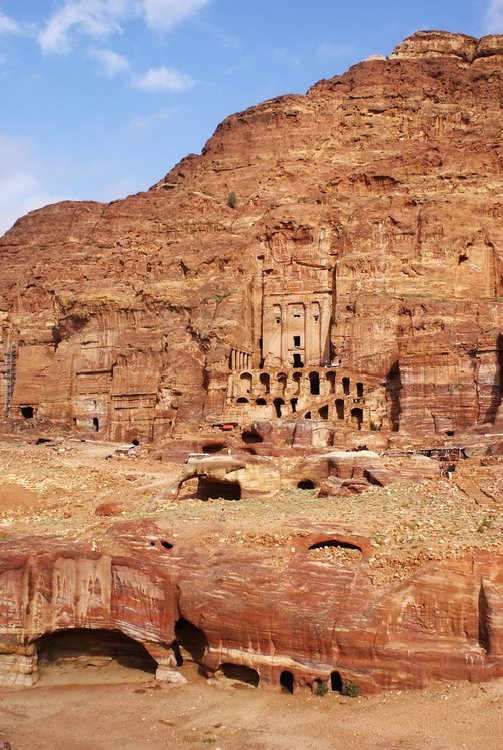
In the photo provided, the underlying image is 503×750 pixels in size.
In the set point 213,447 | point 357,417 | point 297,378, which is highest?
point 297,378

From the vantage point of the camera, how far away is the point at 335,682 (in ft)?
46.3

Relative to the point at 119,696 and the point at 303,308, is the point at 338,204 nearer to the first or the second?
the point at 303,308

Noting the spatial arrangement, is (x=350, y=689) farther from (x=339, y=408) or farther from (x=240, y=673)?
(x=339, y=408)

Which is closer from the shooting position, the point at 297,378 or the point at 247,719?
the point at 247,719

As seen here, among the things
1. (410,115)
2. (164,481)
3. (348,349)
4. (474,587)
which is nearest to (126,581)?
(474,587)

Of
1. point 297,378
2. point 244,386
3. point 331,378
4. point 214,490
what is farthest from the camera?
point 297,378

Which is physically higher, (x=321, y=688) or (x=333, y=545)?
(x=333, y=545)

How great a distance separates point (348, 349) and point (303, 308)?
9.71 m

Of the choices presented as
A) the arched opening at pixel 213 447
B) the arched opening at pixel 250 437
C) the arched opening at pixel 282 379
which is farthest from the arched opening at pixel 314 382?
the arched opening at pixel 213 447

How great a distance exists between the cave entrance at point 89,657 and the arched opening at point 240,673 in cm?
209

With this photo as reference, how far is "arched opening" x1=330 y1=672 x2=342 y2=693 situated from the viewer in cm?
1405

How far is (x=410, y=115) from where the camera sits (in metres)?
72.0

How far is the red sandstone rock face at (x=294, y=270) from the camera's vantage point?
4644 cm

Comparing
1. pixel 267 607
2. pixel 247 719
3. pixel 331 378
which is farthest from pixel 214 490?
pixel 331 378
